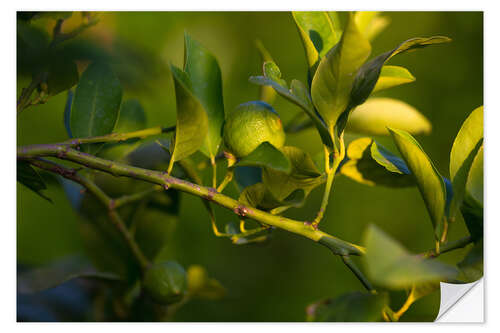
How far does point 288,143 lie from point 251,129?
2.80 ft

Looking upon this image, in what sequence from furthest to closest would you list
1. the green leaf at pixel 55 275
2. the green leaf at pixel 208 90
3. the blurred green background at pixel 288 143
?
the blurred green background at pixel 288 143 → the green leaf at pixel 55 275 → the green leaf at pixel 208 90

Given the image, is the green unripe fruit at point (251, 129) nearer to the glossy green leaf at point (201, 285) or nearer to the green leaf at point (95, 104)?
the green leaf at point (95, 104)

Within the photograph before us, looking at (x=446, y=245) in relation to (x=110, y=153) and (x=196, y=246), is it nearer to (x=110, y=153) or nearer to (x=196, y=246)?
(x=110, y=153)

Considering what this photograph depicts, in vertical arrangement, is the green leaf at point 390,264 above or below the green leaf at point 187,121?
below

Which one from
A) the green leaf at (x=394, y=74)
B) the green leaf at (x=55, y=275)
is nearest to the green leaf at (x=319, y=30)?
the green leaf at (x=394, y=74)

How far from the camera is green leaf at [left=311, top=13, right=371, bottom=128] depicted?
0.48 meters

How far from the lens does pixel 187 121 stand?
552 mm

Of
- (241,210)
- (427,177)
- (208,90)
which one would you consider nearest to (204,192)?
(241,210)

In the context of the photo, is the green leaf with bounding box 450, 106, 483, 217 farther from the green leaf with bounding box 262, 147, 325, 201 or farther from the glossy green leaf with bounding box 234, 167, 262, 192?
→ the glossy green leaf with bounding box 234, 167, 262, 192

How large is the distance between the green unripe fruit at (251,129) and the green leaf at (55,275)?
1.34ft

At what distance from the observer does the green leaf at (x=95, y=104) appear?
0.72 m

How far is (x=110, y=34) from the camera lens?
126cm

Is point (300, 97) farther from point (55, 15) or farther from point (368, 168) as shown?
point (55, 15)
